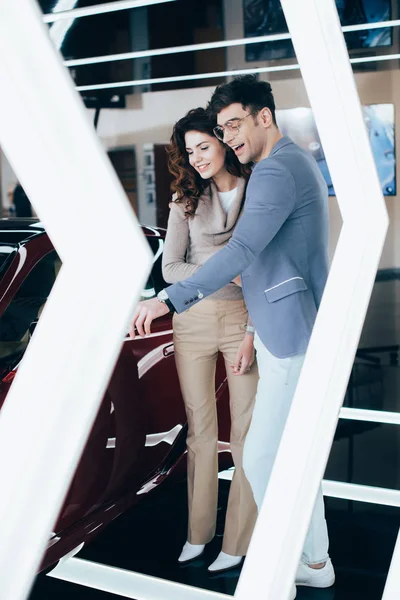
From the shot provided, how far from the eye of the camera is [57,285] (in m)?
0.78

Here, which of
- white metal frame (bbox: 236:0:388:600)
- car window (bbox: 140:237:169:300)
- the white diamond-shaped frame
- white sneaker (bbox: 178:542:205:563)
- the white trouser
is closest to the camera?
the white diamond-shaped frame

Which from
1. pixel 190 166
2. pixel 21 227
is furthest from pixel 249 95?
pixel 21 227

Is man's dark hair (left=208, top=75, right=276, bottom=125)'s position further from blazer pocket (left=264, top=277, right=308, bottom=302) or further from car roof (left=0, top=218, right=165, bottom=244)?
car roof (left=0, top=218, right=165, bottom=244)

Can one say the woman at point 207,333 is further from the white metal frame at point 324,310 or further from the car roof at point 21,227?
the white metal frame at point 324,310

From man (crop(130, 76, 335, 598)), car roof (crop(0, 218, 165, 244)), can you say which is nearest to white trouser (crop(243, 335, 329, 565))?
man (crop(130, 76, 335, 598))

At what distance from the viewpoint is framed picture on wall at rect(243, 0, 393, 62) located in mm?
2668

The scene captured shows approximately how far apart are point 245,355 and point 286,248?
407mm

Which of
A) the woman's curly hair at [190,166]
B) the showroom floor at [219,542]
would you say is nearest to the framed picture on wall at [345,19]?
the woman's curly hair at [190,166]

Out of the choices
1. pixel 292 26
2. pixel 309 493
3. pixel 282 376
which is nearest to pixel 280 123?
pixel 282 376

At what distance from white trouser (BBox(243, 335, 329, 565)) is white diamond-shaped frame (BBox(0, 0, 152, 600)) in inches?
48.9

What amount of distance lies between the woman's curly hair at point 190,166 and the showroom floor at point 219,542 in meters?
1.09

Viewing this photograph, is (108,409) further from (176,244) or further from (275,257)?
(275,257)

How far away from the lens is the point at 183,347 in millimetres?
2309

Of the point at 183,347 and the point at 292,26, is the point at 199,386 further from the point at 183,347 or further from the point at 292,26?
the point at 292,26
